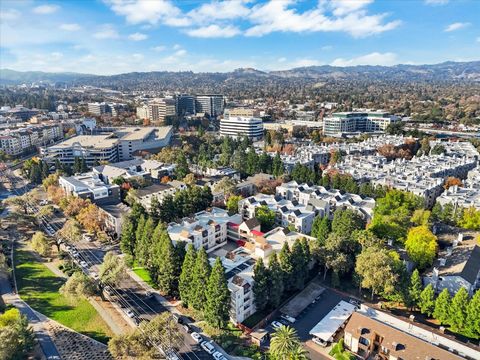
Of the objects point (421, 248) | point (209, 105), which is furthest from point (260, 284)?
point (209, 105)

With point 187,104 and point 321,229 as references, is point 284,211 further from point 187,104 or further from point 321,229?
point 187,104

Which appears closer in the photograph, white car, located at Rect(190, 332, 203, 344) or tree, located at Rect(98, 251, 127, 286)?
white car, located at Rect(190, 332, 203, 344)

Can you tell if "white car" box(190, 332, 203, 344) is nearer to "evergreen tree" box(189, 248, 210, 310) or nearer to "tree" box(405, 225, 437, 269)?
"evergreen tree" box(189, 248, 210, 310)

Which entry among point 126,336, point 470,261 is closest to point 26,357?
point 126,336

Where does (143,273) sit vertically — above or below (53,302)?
above

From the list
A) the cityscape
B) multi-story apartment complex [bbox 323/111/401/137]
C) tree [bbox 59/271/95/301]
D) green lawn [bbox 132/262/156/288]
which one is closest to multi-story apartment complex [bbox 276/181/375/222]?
the cityscape

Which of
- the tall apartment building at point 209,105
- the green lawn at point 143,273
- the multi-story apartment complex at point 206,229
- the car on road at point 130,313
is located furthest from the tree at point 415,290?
the tall apartment building at point 209,105

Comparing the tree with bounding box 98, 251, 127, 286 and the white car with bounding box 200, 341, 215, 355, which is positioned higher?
the tree with bounding box 98, 251, 127, 286
